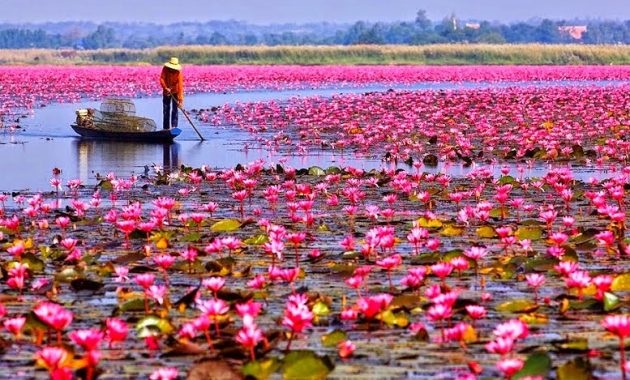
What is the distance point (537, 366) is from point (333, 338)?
1.21 meters

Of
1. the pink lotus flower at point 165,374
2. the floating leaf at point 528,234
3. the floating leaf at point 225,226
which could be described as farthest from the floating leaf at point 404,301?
the floating leaf at point 225,226

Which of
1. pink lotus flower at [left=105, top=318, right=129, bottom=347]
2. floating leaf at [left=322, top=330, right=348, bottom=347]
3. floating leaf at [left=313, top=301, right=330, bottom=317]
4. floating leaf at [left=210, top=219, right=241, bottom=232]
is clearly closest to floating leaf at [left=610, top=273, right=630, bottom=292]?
floating leaf at [left=313, top=301, right=330, bottom=317]

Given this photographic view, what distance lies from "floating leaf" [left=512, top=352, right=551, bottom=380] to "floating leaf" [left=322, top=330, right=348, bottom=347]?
3.62ft

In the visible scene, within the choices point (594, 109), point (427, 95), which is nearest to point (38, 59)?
point (427, 95)

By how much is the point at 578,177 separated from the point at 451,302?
1052 cm

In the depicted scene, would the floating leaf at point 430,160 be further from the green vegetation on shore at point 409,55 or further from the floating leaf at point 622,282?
the green vegetation on shore at point 409,55

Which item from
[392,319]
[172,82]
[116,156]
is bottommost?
[116,156]

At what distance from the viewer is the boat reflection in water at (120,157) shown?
18.1 metres

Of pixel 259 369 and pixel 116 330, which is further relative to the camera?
pixel 116 330

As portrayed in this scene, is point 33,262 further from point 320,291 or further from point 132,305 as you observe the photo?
point 320,291

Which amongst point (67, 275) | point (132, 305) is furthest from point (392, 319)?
point (67, 275)

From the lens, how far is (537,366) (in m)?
5.53

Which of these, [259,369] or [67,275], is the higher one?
[259,369]

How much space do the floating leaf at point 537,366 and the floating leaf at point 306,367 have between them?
0.86 m
